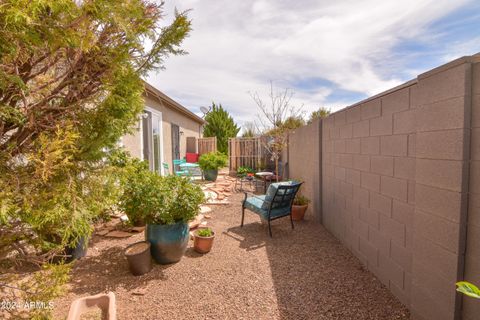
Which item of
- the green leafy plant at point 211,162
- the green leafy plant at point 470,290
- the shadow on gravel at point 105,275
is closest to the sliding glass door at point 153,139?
the green leafy plant at point 211,162

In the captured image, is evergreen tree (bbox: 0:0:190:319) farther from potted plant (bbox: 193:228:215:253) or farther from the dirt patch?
potted plant (bbox: 193:228:215:253)

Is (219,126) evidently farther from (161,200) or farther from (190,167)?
(161,200)

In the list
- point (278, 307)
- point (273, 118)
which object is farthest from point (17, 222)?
point (273, 118)

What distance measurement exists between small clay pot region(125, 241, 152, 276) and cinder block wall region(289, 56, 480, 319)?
113 inches

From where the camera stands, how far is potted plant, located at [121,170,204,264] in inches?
121

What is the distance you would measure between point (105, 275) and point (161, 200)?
44.7 inches

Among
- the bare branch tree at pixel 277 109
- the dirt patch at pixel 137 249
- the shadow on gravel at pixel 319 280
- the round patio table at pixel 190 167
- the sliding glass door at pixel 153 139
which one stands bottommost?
the shadow on gravel at pixel 319 280

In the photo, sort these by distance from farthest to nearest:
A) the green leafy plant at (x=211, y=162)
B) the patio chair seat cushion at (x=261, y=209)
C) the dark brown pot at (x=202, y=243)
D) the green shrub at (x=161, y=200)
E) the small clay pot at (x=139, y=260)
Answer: the green leafy plant at (x=211, y=162)
the patio chair seat cushion at (x=261, y=209)
the dark brown pot at (x=202, y=243)
the green shrub at (x=161, y=200)
the small clay pot at (x=139, y=260)

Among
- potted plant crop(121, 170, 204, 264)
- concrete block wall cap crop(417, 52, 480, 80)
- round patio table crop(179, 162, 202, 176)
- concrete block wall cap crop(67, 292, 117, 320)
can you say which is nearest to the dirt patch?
potted plant crop(121, 170, 204, 264)

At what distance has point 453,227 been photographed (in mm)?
1582

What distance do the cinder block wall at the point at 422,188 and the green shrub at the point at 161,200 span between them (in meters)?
2.35

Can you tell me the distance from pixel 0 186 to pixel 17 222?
0.42 m

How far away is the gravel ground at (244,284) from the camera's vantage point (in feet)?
7.34

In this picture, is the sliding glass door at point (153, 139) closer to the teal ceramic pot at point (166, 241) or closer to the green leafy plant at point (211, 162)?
the green leafy plant at point (211, 162)
